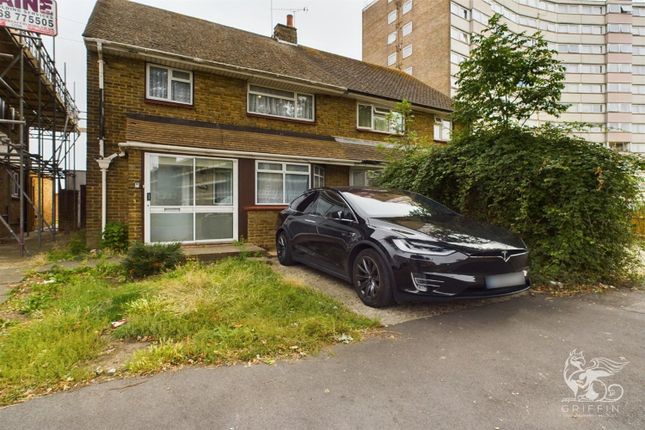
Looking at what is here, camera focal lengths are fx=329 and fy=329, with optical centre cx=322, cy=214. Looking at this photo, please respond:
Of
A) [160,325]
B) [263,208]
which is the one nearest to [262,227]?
[263,208]

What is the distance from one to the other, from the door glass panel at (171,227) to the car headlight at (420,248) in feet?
18.3

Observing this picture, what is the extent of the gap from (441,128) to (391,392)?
13.7 metres

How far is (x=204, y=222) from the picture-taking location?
791cm

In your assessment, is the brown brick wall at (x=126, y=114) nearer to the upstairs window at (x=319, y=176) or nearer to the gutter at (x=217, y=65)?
the gutter at (x=217, y=65)

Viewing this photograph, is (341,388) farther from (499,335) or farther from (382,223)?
(382,223)

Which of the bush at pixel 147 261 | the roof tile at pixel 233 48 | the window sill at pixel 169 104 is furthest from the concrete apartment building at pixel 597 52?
the bush at pixel 147 261

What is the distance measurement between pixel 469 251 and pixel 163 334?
3.17 meters

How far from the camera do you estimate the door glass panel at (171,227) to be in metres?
7.34

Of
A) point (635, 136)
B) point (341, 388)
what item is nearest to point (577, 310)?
point (341, 388)

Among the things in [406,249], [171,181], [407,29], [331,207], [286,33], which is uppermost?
[407,29]

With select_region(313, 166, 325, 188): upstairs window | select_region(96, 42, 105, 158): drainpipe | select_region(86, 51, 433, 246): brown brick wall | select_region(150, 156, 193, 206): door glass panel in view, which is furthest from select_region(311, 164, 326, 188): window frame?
select_region(96, 42, 105, 158): drainpipe

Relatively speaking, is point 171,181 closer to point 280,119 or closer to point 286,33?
point 280,119

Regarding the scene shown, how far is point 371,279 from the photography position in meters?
3.98

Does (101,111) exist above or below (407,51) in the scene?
below
